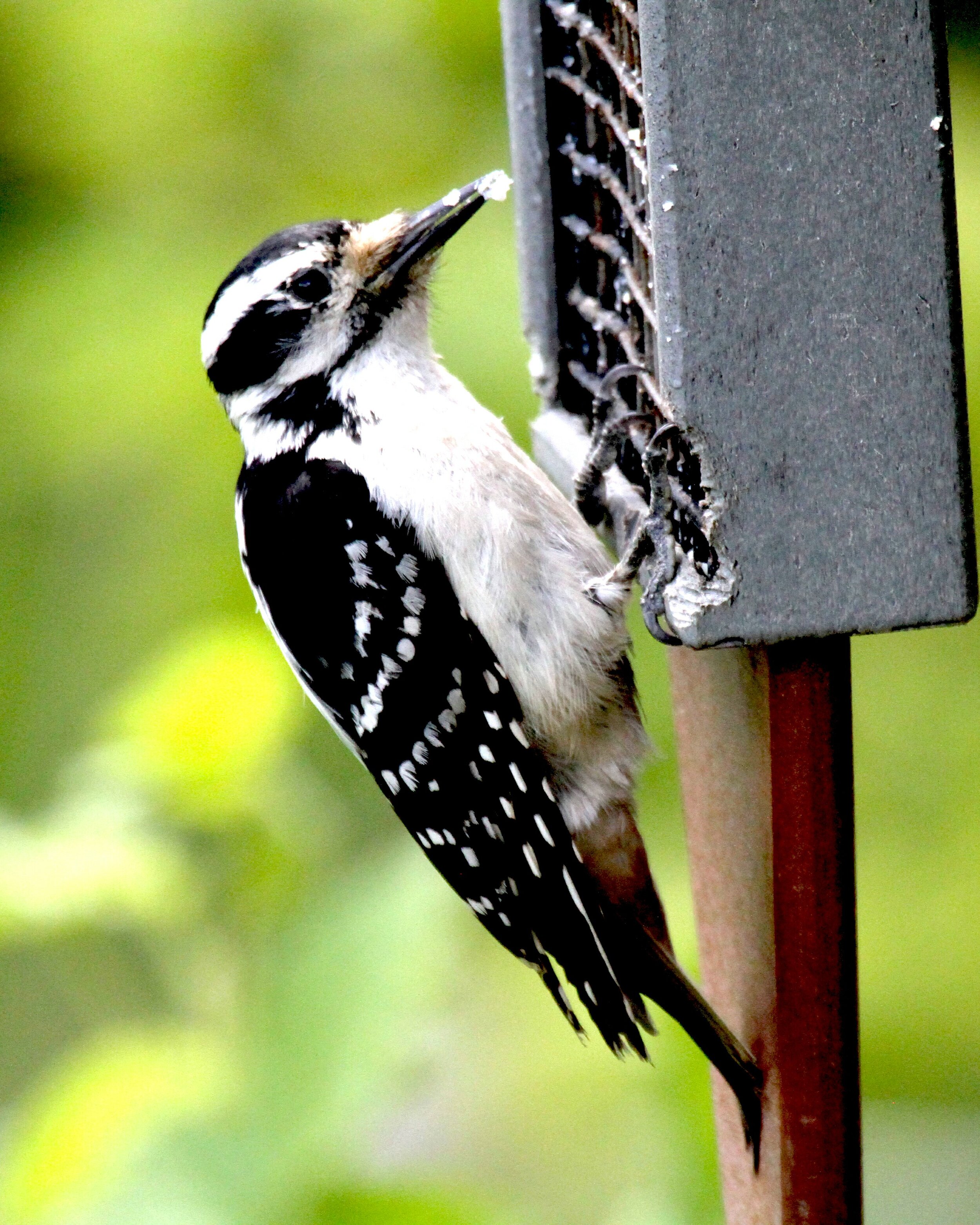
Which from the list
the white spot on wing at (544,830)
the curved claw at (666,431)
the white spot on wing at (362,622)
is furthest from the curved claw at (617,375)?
the white spot on wing at (544,830)

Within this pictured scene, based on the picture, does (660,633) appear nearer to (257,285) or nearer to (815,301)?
(815,301)

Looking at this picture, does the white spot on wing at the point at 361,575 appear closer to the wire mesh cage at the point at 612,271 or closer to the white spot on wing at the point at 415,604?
the white spot on wing at the point at 415,604

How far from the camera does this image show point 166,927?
8.32 ft

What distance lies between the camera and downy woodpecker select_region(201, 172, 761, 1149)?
8.05ft

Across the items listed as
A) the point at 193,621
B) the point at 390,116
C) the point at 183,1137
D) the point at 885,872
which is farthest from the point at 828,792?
the point at 390,116

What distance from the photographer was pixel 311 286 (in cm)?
262

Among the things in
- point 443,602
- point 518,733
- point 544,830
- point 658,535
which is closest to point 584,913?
point 544,830

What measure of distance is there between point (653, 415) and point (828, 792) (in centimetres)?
52

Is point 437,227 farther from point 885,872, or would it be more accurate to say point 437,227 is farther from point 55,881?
point 885,872

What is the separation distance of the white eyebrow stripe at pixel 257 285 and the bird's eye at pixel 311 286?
15mm

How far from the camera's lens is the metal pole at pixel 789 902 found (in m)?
1.83

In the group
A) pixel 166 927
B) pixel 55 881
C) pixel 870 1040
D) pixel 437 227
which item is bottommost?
pixel 870 1040

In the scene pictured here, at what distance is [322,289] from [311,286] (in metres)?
0.02

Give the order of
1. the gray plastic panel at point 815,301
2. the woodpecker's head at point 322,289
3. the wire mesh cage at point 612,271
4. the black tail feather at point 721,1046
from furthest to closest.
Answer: the woodpecker's head at point 322,289 < the black tail feather at point 721,1046 < the wire mesh cage at point 612,271 < the gray plastic panel at point 815,301
